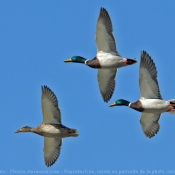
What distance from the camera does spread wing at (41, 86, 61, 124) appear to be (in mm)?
32469

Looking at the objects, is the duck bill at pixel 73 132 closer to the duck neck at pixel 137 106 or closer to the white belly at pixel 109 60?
the duck neck at pixel 137 106

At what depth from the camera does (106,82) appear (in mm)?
35875

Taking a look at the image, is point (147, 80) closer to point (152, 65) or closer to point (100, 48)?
point (152, 65)

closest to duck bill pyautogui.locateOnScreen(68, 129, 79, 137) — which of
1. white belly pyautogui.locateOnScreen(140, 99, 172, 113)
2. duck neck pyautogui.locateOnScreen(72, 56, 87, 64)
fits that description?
white belly pyautogui.locateOnScreen(140, 99, 172, 113)

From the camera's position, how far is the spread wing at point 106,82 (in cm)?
3572

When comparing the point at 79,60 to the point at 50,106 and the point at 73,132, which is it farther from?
the point at 73,132

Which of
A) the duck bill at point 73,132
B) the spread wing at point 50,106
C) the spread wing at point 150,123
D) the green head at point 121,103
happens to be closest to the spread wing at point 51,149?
the duck bill at point 73,132

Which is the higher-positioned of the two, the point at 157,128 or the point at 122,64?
the point at 122,64

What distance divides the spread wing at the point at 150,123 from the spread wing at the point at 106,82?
2.30 meters

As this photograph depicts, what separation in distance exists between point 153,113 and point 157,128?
3.04ft

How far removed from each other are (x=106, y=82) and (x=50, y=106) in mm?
3992

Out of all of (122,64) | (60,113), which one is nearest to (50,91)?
(60,113)

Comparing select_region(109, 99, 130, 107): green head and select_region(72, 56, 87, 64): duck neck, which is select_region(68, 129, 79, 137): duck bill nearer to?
select_region(109, 99, 130, 107): green head

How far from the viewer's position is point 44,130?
3306 cm
